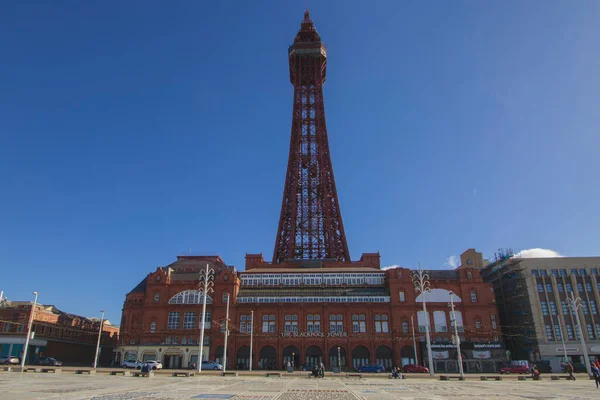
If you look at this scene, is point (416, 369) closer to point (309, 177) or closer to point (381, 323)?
point (381, 323)

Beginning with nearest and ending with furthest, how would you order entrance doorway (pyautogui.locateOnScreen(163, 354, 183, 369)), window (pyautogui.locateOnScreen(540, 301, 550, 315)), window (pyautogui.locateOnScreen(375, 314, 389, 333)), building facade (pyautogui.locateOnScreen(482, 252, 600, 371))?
building facade (pyautogui.locateOnScreen(482, 252, 600, 371))
entrance doorway (pyautogui.locateOnScreen(163, 354, 183, 369))
window (pyautogui.locateOnScreen(540, 301, 550, 315))
window (pyautogui.locateOnScreen(375, 314, 389, 333))

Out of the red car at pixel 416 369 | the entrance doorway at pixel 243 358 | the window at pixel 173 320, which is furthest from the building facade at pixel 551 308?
the window at pixel 173 320

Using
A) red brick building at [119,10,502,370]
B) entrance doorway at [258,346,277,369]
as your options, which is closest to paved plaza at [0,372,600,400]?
red brick building at [119,10,502,370]

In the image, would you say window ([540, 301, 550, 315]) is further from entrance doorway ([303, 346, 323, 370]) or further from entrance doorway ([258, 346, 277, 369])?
entrance doorway ([258, 346, 277, 369])

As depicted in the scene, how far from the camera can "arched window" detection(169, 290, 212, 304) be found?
61.2 meters

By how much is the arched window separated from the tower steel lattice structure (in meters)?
15.8

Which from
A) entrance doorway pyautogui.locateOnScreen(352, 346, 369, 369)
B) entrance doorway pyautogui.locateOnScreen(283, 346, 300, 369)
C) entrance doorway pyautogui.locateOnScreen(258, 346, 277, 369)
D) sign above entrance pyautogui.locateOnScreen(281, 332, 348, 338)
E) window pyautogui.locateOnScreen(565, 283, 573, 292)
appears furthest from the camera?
window pyautogui.locateOnScreen(565, 283, 573, 292)

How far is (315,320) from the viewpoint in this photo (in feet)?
196

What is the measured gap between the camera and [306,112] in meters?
87.1

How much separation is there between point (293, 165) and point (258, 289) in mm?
26351

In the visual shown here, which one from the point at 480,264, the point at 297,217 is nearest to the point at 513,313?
the point at 480,264

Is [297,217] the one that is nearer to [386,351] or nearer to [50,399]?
[386,351]

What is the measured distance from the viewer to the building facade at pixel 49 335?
6406 cm

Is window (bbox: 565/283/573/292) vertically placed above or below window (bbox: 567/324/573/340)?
above
